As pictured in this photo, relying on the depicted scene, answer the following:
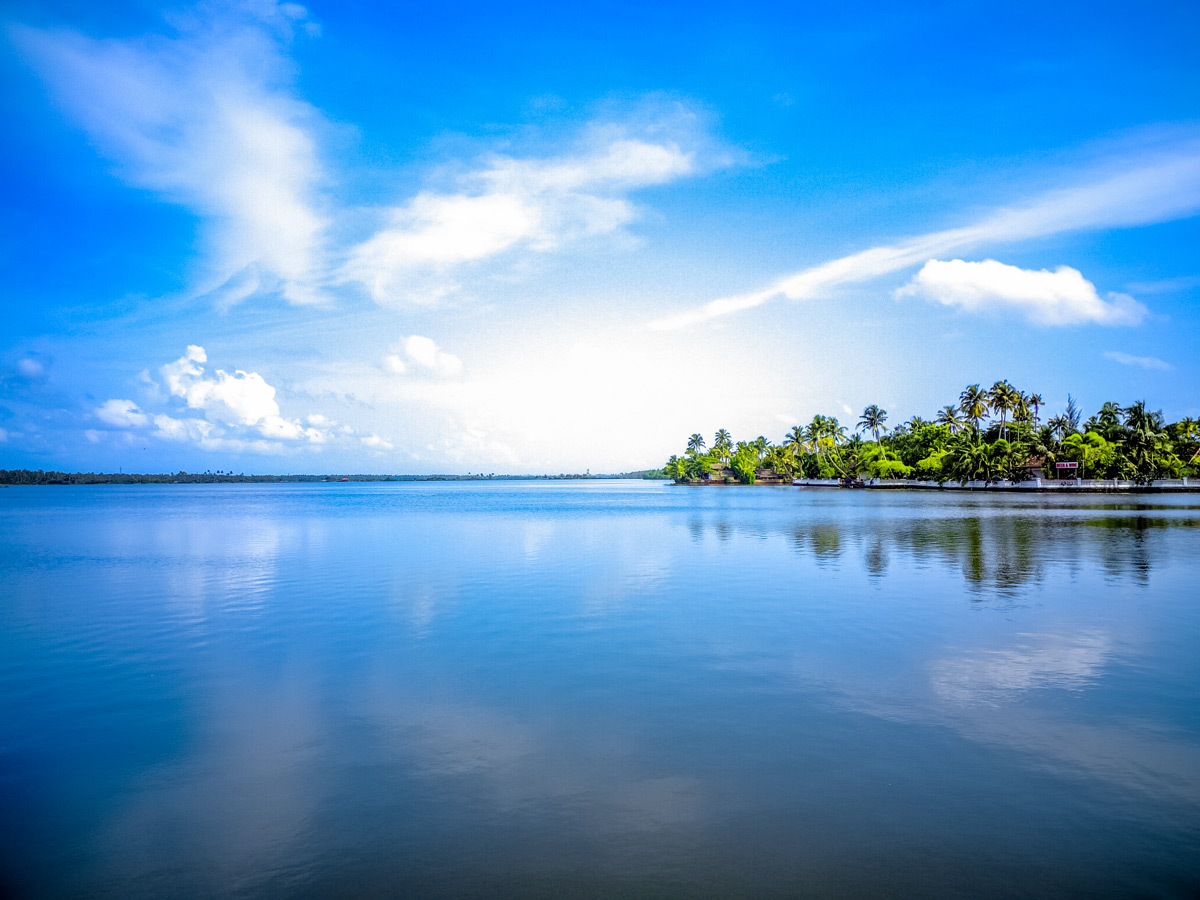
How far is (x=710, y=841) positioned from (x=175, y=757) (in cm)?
677

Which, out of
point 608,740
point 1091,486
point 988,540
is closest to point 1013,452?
point 1091,486

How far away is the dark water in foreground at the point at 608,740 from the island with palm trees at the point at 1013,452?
90960mm

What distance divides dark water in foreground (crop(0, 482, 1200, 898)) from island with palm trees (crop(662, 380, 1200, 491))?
91.0 meters

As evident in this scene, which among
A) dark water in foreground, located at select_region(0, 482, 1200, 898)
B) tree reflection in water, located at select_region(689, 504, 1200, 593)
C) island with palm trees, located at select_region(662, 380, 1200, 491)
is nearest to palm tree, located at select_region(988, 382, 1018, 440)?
island with palm trees, located at select_region(662, 380, 1200, 491)

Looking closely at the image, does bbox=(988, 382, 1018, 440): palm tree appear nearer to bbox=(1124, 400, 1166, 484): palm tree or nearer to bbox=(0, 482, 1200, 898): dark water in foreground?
bbox=(1124, 400, 1166, 484): palm tree

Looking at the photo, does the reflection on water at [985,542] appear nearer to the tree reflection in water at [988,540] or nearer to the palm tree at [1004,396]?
the tree reflection in water at [988,540]

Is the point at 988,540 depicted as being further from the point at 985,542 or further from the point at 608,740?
the point at 608,740

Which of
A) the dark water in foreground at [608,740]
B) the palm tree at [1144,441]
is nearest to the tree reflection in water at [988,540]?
the dark water in foreground at [608,740]

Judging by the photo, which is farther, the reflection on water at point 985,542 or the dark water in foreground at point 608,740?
the reflection on water at point 985,542

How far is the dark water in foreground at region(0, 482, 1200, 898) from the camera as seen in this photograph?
6195mm

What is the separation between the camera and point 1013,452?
4035 inches

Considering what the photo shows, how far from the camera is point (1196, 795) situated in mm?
7328

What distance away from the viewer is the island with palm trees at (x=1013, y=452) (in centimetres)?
9481

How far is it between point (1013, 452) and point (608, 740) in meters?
111
